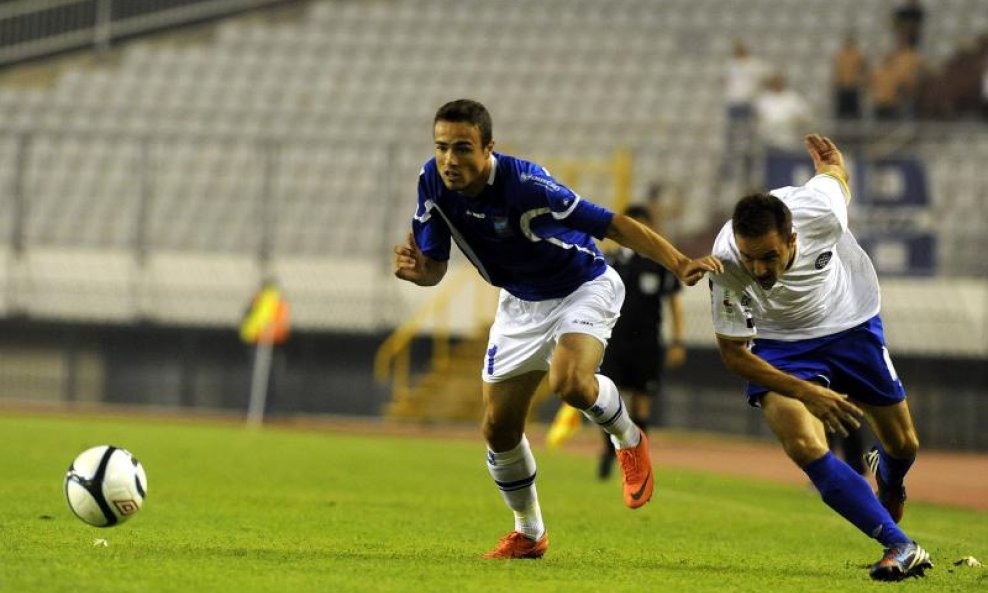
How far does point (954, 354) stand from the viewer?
2002cm

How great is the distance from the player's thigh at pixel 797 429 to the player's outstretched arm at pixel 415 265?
1820mm

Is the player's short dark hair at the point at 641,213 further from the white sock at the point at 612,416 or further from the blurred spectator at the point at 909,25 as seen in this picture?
the blurred spectator at the point at 909,25

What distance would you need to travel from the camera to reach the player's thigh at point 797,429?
6.98 metres

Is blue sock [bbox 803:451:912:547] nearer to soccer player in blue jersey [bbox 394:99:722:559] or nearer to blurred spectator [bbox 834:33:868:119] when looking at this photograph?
soccer player in blue jersey [bbox 394:99:722:559]

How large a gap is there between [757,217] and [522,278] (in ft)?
4.81

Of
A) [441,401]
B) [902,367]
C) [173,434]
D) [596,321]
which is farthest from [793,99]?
[596,321]

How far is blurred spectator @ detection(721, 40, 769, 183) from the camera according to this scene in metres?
21.3

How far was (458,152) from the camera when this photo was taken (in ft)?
23.8

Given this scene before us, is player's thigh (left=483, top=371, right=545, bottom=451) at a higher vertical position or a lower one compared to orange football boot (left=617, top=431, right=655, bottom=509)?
higher

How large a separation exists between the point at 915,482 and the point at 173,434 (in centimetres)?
812

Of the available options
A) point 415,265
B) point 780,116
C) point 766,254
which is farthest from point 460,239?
point 780,116

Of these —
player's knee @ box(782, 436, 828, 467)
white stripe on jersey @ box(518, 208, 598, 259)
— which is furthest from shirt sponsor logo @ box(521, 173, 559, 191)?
player's knee @ box(782, 436, 828, 467)

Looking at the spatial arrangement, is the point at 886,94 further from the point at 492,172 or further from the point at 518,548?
the point at 518,548

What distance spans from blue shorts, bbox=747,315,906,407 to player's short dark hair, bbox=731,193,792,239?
2.94 feet
